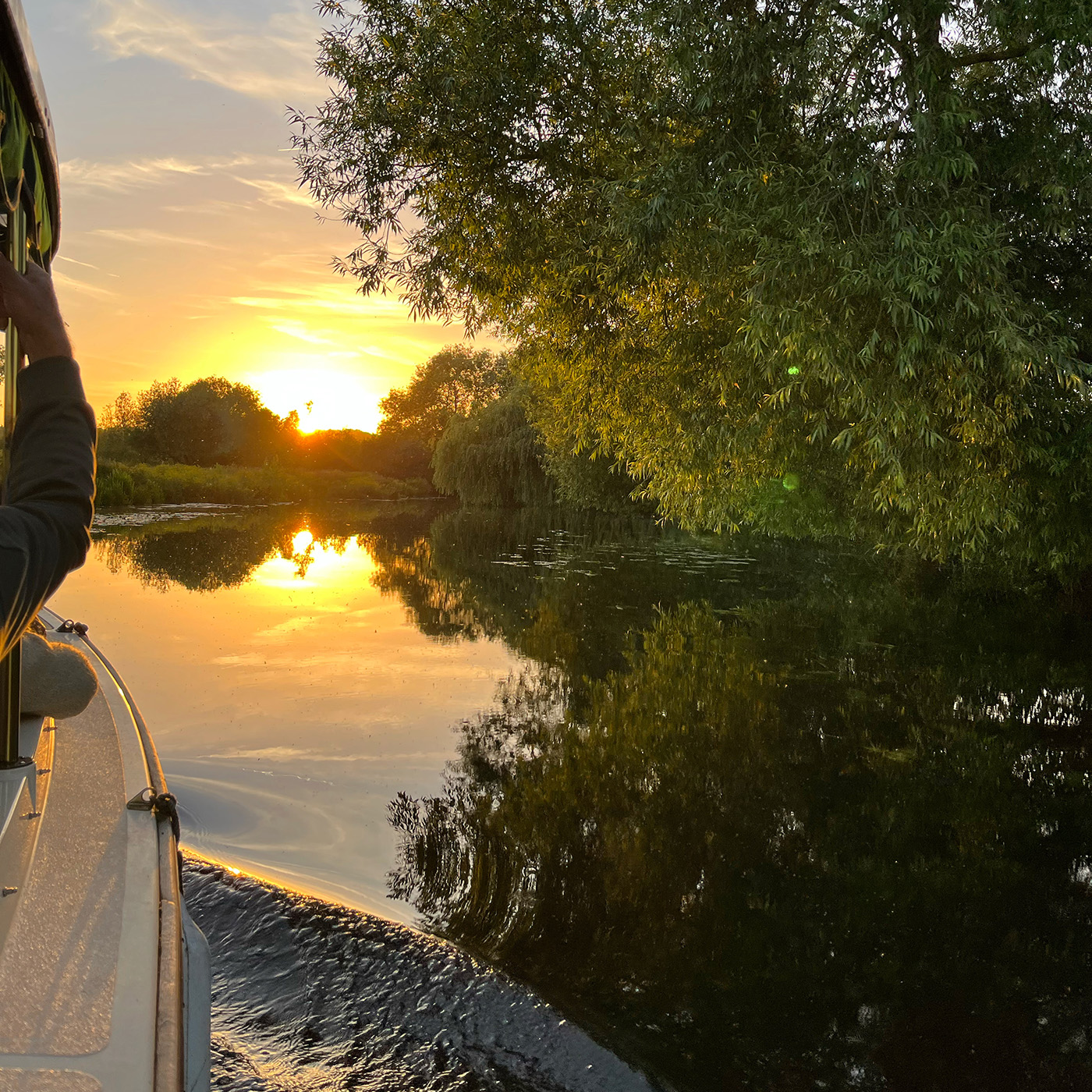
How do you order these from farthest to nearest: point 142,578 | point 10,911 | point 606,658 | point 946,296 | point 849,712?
1. point 142,578
2. point 606,658
3. point 849,712
4. point 946,296
5. point 10,911

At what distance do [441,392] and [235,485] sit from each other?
22.3 metres

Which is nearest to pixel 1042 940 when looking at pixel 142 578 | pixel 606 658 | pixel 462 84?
pixel 606 658

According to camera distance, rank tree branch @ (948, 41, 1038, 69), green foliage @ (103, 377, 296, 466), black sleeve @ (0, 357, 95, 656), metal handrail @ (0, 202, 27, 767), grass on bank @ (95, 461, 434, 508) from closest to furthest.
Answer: black sleeve @ (0, 357, 95, 656) → metal handrail @ (0, 202, 27, 767) → tree branch @ (948, 41, 1038, 69) → grass on bank @ (95, 461, 434, 508) → green foliage @ (103, 377, 296, 466)

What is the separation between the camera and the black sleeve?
121cm

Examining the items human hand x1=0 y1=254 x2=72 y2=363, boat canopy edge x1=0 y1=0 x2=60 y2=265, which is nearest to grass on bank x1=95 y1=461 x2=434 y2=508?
boat canopy edge x1=0 y1=0 x2=60 y2=265

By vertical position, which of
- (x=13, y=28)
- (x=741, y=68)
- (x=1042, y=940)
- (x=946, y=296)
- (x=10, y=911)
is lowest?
(x=1042, y=940)

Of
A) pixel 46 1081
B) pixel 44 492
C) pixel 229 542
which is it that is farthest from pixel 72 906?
pixel 229 542

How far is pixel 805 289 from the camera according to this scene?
715 cm

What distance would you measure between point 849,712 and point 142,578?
13429mm

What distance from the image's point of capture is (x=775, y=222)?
24.4ft

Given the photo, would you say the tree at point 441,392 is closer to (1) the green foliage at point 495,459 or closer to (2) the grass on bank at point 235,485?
(2) the grass on bank at point 235,485

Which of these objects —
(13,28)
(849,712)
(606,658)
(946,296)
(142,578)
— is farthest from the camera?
(142,578)

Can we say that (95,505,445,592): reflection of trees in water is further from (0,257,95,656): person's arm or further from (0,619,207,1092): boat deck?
(0,257,95,656): person's arm

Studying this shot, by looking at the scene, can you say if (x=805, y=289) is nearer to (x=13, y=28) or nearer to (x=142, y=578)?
(x=13, y=28)
